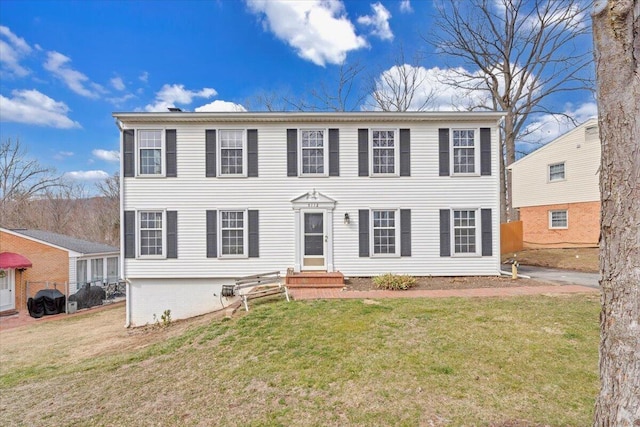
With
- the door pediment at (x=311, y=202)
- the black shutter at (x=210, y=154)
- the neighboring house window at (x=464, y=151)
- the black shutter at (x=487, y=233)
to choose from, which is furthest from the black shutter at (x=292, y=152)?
the black shutter at (x=487, y=233)

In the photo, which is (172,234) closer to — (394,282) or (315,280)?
(315,280)

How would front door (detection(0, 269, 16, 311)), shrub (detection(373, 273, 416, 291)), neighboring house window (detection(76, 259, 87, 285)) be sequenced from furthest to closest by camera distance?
neighboring house window (detection(76, 259, 87, 285))
front door (detection(0, 269, 16, 311))
shrub (detection(373, 273, 416, 291))

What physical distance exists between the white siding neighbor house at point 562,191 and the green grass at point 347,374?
40.9ft

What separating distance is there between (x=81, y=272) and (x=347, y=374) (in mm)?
17469

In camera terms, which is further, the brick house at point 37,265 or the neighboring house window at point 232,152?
the brick house at point 37,265

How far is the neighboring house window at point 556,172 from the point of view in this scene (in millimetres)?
17562

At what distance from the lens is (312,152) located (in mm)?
10609

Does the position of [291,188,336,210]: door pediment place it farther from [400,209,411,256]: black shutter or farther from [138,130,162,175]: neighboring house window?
[138,130,162,175]: neighboring house window

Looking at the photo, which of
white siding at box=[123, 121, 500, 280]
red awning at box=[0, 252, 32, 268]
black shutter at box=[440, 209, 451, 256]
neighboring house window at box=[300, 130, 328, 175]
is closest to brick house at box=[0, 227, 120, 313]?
red awning at box=[0, 252, 32, 268]

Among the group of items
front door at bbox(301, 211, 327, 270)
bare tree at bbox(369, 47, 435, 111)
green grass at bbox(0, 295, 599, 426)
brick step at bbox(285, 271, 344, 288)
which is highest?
bare tree at bbox(369, 47, 435, 111)

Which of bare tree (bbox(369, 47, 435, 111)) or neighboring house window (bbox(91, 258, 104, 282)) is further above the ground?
bare tree (bbox(369, 47, 435, 111))

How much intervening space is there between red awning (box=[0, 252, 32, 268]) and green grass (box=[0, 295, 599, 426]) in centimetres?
1072

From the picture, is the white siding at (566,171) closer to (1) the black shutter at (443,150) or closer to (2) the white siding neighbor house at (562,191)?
(2) the white siding neighbor house at (562,191)

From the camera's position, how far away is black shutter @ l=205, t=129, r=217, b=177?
34.2 ft
